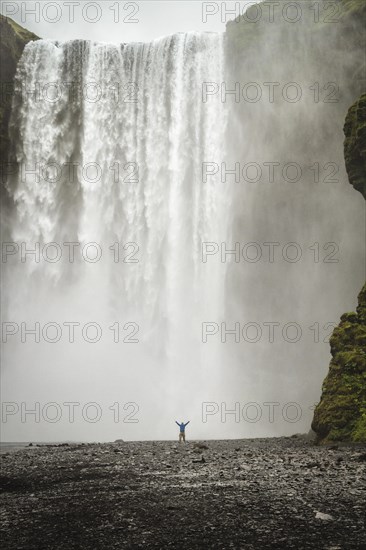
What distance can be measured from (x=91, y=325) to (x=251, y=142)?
17.6 meters

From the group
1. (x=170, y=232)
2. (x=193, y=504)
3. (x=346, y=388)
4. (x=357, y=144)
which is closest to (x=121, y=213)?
(x=170, y=232)

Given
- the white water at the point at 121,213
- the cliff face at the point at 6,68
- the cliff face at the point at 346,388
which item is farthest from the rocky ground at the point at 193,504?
the cliff face at the point at 6,68

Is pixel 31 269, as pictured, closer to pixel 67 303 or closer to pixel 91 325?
pixel 67 303

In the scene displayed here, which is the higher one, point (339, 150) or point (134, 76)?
point (134, 76)

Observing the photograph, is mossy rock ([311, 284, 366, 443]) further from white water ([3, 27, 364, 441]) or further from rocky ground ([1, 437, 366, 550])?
white water ([3, 27, 364, 441])

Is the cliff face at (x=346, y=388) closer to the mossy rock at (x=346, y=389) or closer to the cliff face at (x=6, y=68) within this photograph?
the mossy rock at (x=346, y=389)

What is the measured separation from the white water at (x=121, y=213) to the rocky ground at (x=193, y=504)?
19919 mm

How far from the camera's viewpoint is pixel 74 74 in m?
40.2

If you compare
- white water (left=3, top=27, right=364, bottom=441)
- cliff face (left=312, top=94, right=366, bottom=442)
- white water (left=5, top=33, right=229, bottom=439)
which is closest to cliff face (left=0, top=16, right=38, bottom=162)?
white water (left=5, top=33, right=229, bottom=439)

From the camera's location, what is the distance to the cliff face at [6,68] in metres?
39.7

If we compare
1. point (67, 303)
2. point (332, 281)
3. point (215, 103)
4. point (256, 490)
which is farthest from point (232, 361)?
point (256, 490)

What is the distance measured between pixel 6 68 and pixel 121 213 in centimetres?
1491

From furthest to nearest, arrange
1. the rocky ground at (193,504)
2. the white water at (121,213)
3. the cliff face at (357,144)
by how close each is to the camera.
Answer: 1. the white water at (121,213)
2. the cliff face at (357,144)
3. the rocky ground at (193,504)

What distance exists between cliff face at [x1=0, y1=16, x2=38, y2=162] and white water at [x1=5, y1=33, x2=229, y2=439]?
0.60 metres
